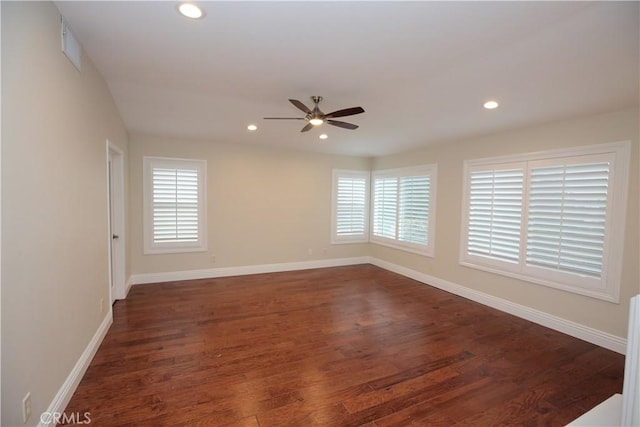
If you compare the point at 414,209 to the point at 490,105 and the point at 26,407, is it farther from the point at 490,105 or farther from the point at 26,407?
the point at 26,407

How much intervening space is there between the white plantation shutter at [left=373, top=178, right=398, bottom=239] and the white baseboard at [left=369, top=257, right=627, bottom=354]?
3.75 ft

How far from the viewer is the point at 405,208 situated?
235 inches

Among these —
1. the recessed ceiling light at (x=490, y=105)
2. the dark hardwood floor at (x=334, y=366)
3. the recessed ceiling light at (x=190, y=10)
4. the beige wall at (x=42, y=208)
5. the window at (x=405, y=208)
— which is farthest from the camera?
the window at (x=405, y=208)

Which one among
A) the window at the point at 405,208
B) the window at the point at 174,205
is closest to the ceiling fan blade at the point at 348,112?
the window at the point at 405,208

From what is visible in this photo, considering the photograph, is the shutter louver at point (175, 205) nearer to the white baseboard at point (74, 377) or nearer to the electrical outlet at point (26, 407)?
the white baseboard at point (74, 377)

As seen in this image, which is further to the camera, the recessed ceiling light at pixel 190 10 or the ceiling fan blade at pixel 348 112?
the ceiling fan blade at pixel 348 112

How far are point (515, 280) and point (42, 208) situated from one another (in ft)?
16.3

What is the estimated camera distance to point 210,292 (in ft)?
15.4

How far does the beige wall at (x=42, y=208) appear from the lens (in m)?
1.46

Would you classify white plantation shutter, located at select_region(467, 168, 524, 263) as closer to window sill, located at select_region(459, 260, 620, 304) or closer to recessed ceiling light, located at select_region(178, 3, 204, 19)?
window sill, located at select_region(459, 260, 620, 304)

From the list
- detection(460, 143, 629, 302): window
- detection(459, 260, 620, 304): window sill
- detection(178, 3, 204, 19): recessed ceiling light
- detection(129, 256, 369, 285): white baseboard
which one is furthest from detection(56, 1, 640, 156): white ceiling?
detection(129, 256, 369, 285): white baseboard

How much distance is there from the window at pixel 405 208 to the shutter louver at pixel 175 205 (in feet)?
12.6

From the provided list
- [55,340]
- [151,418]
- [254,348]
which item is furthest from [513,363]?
[55,340]

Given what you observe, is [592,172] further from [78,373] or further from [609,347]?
[78,373]
